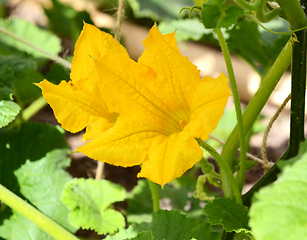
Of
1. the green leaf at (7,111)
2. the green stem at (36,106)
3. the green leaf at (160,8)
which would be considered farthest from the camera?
the green leaf at (160,8)

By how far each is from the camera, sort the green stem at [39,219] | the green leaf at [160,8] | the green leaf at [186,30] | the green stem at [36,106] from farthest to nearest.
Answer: the green leaf at [160,8]
the green stem at [36,106]
the green leaf at [186,30]
the green stem at [39,219]

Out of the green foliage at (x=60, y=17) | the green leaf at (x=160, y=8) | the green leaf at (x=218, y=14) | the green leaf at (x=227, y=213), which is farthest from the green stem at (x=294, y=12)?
the green foliage at (x=60, y=17)

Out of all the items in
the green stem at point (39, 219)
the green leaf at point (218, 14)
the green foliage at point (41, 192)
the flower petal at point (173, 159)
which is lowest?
the green foliage at point (41, 192)

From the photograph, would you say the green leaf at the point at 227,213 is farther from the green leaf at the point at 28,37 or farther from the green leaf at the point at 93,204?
the green leaf at the point at 28,37

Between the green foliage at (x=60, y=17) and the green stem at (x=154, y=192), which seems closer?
the green stem at (x=154, y=192)

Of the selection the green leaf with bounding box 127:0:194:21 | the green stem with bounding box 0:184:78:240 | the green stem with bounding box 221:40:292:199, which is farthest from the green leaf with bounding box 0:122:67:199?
the green leaf with bounding box 127:0:194:21

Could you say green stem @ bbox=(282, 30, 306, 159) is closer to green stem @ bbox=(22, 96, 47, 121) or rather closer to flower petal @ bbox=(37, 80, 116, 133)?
flower petal @ bbox=(37, 80, 116, 133)

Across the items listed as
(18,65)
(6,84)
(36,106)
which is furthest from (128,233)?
(36,106)
